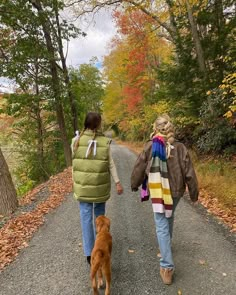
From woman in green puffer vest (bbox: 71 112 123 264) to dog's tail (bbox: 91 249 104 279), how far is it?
85cm

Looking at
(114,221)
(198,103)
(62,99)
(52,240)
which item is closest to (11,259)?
(52,240)

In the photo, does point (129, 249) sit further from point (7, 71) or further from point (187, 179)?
point (7, 71)

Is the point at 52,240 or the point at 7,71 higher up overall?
the point at 7,71

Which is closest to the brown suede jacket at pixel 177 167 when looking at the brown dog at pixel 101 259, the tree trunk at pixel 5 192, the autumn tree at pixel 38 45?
the brown dog at pixel 101 259

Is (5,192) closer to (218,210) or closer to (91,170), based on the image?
(91,170)

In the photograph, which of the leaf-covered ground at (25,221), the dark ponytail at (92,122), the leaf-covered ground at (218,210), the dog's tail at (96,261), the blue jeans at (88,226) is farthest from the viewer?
the leaf-covered ground at (218,210)

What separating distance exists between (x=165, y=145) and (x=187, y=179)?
54cm

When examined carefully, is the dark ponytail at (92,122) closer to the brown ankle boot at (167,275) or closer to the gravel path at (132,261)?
the gravel path at (132,261)

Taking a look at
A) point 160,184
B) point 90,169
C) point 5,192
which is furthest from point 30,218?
point 160,184

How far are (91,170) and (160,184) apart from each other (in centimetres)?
96

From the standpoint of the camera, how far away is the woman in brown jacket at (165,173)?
3631 millimetres

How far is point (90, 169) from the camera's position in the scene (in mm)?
3996

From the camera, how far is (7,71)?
42.2 feet

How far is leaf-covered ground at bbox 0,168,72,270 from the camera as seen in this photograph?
5078 mm
